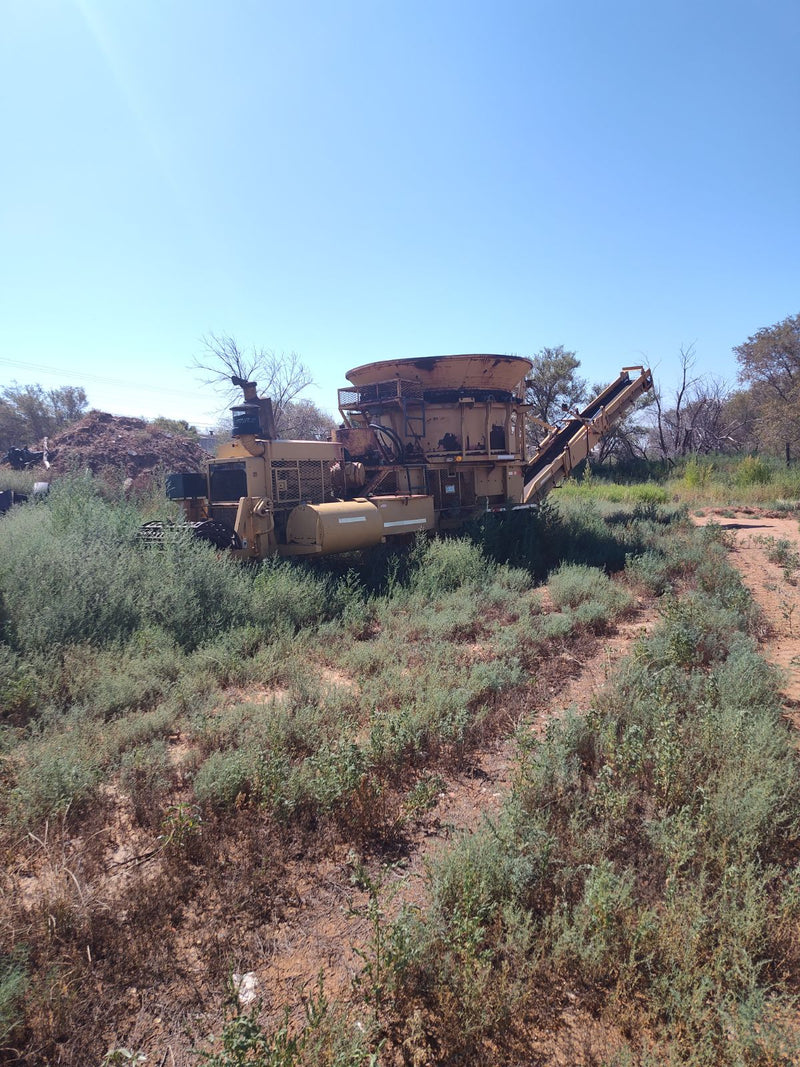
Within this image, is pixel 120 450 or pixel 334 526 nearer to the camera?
pixel 334 526

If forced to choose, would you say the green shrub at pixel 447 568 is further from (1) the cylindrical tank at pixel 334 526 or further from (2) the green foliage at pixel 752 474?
(2) the green foliage at pixel 752 474

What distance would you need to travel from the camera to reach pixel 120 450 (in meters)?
18.6

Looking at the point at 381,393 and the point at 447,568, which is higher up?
the point at 381,393

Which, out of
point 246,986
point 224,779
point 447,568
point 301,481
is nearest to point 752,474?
point 447,568

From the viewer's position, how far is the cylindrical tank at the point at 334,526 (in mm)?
7746

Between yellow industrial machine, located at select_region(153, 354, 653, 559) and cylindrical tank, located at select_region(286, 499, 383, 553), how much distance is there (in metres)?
0.01

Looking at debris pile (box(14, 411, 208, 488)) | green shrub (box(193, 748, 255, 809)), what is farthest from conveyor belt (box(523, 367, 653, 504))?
green shrub (box(193, 748, 255, 809))

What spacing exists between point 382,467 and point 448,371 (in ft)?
6.89

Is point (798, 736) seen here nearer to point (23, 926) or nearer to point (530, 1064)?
point (530, 1064)

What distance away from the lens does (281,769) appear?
3420 mm

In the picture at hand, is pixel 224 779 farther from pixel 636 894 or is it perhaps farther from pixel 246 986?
pixel 636 894

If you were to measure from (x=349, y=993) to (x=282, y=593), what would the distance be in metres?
4.56

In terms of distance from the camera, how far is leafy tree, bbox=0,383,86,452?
95.7 ft

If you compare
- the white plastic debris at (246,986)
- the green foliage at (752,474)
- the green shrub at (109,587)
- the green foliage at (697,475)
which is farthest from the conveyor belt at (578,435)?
the white plastic debris at (246,986)
